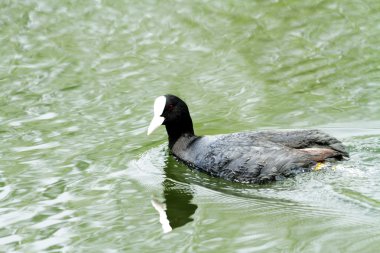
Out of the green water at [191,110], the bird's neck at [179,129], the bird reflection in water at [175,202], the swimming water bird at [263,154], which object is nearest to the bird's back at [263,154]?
the swimming water bird at [263,154]

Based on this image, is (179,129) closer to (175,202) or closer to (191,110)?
(191,110)

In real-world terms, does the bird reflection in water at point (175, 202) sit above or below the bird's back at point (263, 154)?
below

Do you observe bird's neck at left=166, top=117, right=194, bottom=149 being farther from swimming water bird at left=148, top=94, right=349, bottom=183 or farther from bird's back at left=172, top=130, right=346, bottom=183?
bird's back at left=172, top=130, right=346, bottom=183

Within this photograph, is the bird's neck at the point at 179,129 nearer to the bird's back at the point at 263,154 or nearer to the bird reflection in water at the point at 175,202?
the bird reflection in water at the point at 175,202

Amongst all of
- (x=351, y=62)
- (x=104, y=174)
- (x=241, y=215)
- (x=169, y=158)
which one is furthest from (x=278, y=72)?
(x=241, y=215)

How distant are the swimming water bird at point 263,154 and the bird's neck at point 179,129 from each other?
28 cm

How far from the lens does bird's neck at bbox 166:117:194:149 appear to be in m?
7.81

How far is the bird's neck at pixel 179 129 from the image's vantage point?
25.6ft

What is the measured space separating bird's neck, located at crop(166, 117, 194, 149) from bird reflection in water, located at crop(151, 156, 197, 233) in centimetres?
36

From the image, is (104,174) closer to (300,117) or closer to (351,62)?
(300,117)

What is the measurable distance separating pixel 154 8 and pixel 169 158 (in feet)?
14.6

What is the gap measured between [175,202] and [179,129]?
4.41ft

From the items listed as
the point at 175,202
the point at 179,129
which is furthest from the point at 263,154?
the point at 179,129

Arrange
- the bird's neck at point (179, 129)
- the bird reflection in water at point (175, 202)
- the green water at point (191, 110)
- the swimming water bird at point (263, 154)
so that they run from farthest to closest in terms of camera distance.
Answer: the bird's neck at point (179, 129) < the swimming water bird at point (263, 154) < the bird reflection in water at point (175, 202) < the green water at point (191, 110)
